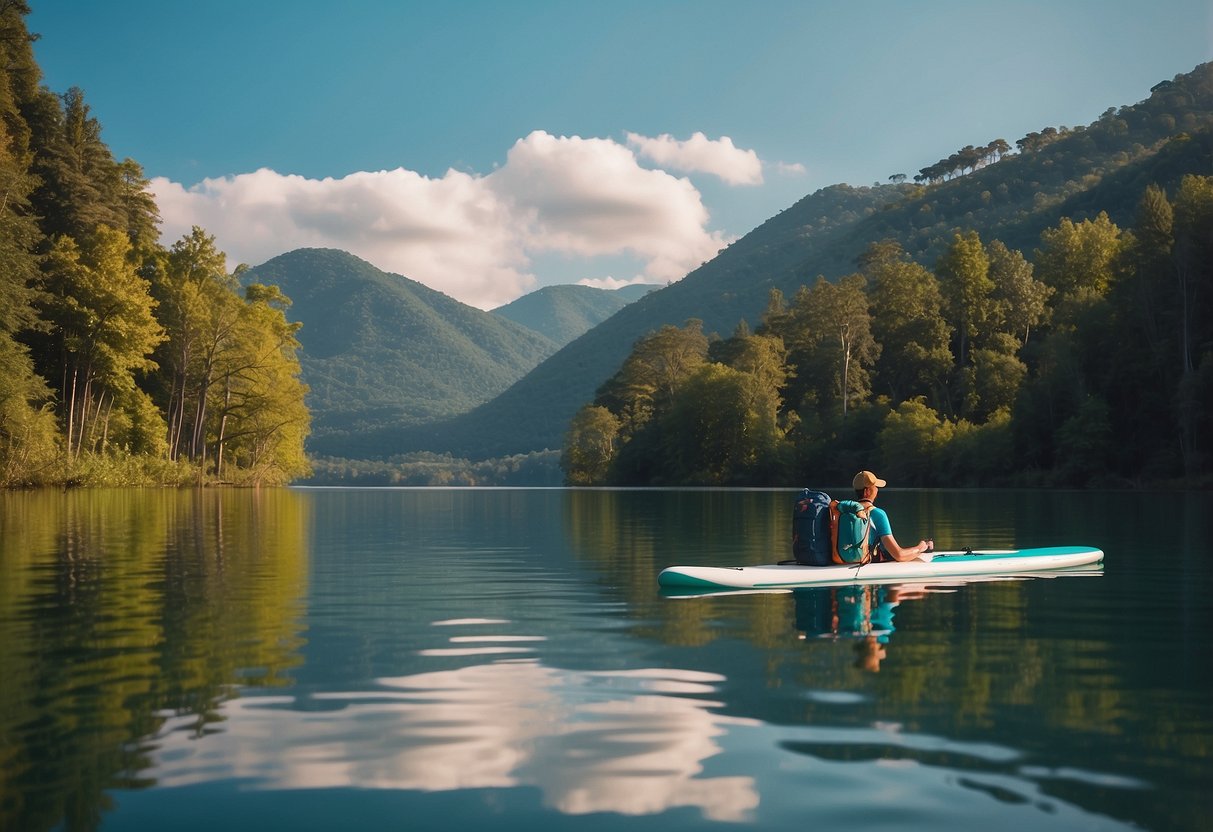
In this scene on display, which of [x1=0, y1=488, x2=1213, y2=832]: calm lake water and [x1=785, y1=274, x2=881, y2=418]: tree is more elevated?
[x1=785, y1=274, x2=881, y2=418]: tree

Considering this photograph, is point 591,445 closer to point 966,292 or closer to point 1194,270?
point 966,292

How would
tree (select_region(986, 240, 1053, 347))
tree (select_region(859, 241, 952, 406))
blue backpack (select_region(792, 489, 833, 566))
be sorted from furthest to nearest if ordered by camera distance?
tree (select_region(859, 241, 952, 406)) → tree (select_region(986, 240, 1053, 347)) → blue backpack (select_region(792, 489, 833, 566))

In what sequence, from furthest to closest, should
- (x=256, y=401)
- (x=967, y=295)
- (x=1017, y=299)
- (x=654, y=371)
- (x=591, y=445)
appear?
(x=654, y=371)
(x=591, y=445)
(x=967, y=295)
(x=1017, y=299)
(x=256, y=401)

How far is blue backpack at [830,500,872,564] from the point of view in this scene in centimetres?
1430

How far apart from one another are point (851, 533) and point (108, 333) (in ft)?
143

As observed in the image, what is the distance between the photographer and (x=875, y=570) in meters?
14.2

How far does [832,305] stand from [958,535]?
74363 mm

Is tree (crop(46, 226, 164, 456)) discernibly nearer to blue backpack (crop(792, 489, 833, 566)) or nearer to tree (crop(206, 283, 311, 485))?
tree (crop(206, 283, 311, 485))

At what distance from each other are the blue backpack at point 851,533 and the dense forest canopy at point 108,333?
33980 millimetres

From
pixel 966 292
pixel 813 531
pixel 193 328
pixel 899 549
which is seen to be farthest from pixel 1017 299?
pixel 813 531

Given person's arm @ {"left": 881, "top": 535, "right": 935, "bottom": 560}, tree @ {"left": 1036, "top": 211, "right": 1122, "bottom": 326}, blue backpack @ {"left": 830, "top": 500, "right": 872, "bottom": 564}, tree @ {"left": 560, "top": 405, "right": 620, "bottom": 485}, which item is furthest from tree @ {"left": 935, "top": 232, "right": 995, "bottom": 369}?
blue backpack @ {"left": 830, "top": 500, "right": 872, "bottom": 564}

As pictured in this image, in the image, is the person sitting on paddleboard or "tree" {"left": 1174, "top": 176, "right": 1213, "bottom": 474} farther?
"tree" {"left": 1174, "top": 176, "right": 1213, "bottom": 474}

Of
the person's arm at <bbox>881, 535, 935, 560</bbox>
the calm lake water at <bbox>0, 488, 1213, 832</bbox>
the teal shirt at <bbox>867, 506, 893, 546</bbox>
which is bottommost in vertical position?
the calm lake water at <bbox>0, 488, 1213, 832</bbox>

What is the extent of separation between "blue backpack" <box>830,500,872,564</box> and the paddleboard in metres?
0.25
